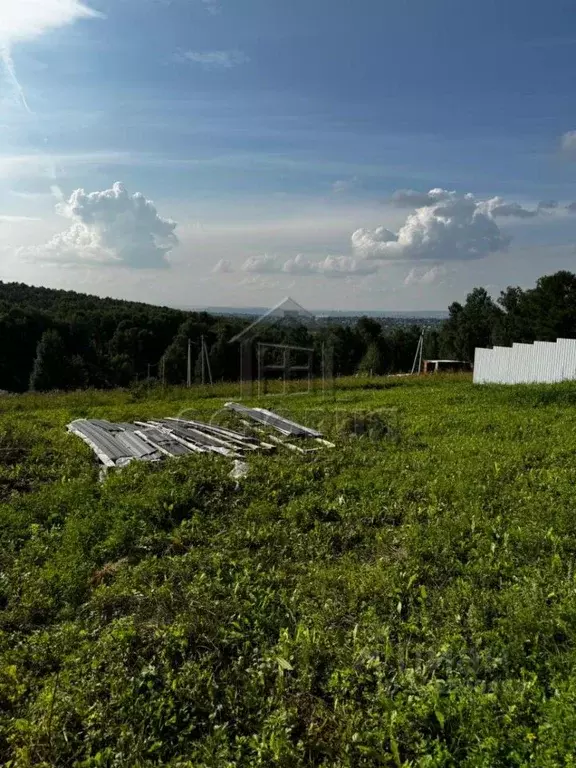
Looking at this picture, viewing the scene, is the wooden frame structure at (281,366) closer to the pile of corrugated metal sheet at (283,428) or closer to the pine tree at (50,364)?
the pile of corrugated metal sheet at (283,428)

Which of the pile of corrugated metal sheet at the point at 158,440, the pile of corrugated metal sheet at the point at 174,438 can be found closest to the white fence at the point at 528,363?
the pile of corrugated metal sheet at the point at 174,438

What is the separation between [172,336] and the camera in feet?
157

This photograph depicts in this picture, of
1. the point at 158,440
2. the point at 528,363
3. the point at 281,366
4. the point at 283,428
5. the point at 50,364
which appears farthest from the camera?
the point at 50,364

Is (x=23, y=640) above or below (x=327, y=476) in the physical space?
below

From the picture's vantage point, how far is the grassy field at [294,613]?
264 cm

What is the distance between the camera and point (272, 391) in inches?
671

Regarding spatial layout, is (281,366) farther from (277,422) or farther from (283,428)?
(283,428)

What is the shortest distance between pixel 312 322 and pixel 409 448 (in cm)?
916

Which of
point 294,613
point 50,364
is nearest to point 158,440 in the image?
point 294,613

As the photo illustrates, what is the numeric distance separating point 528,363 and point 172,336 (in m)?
35.4

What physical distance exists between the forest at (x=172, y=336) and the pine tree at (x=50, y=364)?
0.24 ft

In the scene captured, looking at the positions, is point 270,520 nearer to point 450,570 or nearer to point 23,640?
point 450,570

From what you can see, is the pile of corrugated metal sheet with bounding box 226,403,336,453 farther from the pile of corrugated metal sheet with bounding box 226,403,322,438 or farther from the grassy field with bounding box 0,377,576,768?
the grassy field with bounding box 0,377,576,768

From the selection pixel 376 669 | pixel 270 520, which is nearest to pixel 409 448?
pixel 270 520
